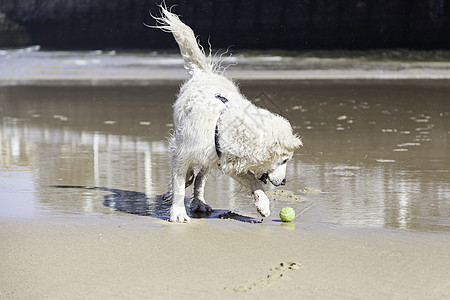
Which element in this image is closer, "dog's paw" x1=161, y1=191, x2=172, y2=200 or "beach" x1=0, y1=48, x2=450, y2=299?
"beach" x1=0, y1=48, x2=450, y2=299

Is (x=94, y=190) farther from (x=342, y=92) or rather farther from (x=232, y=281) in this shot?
(x=342, y=92)

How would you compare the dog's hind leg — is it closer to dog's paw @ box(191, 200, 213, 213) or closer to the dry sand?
dog's paw @ box(191, 200, 213, 213)

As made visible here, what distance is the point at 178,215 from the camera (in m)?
6.22

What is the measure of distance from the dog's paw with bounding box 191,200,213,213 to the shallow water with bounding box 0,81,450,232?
110 mm

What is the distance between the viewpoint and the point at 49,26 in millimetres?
34719

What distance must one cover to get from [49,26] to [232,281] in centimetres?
3199

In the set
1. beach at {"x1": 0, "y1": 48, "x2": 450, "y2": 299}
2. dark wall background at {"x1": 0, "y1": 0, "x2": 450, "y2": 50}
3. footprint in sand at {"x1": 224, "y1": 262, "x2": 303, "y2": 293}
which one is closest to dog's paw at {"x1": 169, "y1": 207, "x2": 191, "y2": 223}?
beach at {"x1": 0, "y1": 48, "x2": 450, "y2": 299}

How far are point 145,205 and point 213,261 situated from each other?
199 cm

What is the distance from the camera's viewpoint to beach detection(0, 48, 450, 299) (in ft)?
15.1

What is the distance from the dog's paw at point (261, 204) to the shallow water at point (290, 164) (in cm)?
11


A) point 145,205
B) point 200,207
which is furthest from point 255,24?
point 200,207

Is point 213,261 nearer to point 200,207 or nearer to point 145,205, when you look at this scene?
point 200,207

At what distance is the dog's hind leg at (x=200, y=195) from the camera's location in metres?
6.66

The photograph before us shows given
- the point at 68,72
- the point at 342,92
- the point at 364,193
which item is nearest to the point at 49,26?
the point at 68,72
